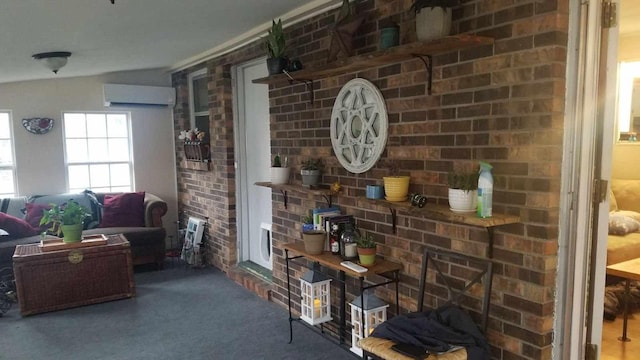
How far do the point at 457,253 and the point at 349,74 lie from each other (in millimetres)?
1313

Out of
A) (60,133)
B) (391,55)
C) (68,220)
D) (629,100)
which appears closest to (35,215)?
(60,133)

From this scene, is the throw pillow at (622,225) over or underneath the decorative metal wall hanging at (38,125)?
underneath

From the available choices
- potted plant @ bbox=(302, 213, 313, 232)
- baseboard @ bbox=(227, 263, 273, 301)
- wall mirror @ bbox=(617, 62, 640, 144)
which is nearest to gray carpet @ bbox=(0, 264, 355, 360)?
baseboard @ bbox=(227, 263, 273, 301)

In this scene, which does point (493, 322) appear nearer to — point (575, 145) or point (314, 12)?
point (575, 145)

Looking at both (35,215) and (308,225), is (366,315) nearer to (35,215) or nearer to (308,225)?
(308,225)

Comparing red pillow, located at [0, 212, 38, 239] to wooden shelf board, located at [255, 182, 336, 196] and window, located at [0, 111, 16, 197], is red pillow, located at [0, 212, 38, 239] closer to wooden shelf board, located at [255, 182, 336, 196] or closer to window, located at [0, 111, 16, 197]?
window, located at [0, 111, 16, 197]

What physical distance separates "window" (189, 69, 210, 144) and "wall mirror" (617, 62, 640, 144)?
4.35 m

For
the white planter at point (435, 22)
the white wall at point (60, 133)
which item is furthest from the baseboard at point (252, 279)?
the white planter at point (435, 22)

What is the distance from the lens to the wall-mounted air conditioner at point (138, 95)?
5566 millimetres

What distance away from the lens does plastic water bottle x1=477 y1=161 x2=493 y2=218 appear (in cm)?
206

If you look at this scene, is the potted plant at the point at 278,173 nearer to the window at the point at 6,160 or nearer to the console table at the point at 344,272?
the console table at the point at 344,272

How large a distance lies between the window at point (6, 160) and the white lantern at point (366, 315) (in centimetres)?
448

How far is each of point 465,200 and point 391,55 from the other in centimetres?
82

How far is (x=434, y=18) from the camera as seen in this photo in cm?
221
